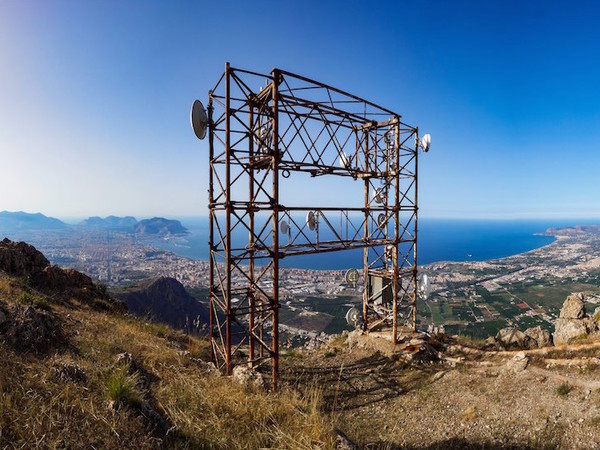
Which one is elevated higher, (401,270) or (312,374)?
(401,270)

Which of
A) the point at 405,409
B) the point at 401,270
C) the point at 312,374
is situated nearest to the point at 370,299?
the point at 401,270

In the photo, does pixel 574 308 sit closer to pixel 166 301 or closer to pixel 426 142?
pixel 426 142

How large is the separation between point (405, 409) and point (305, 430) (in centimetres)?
643

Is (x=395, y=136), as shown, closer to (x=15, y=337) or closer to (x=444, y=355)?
(x=444, y=355)

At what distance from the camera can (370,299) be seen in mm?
14398

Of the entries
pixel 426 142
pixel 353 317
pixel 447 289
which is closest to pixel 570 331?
pixel 353 317

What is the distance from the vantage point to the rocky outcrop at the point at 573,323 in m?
11.3

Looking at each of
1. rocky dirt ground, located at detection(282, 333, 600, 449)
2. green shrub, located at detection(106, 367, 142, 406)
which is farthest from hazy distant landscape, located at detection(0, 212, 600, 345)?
green shrub, located at detection(106, 367, 142, 406)

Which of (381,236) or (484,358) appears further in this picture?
(381,236)

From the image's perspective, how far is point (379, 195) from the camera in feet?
44.1

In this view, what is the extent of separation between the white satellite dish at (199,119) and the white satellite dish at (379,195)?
8.03m

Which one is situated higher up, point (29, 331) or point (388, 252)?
point (388, 252)

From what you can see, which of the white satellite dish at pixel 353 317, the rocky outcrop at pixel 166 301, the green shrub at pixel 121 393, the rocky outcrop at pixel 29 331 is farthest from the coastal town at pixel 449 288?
the rocky outcrop at pixel 166 301

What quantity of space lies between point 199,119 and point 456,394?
11.9 metres
